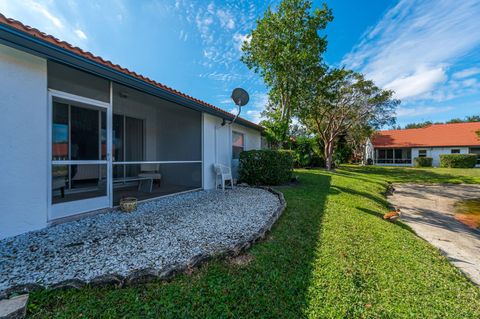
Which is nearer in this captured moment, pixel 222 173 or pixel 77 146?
pixel 77 146

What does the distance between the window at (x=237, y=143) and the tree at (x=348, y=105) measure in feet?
24.3

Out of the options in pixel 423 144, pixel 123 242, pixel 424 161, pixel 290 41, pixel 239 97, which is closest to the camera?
pixel 123 242

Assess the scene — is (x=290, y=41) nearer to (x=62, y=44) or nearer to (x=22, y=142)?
(x=62, y=44)

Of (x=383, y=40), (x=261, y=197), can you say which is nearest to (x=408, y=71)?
(x=383, y=40)

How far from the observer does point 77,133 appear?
5.16 m

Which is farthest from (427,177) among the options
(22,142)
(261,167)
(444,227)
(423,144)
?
(22,142)

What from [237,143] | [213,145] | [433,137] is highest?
[433,137]

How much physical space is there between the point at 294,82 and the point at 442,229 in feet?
33.4

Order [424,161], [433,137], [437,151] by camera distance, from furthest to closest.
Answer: [433,137] → [437,151] → [424,161]

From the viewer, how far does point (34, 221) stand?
3.39m

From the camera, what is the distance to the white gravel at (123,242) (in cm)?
241

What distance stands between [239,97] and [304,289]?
7.47 metres

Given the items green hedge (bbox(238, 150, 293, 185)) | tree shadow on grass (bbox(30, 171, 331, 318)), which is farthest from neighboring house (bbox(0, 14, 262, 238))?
tree shadow on grass (bbox(30, 171, 331, 318))

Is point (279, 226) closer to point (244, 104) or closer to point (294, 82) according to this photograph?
point (244, 104)
